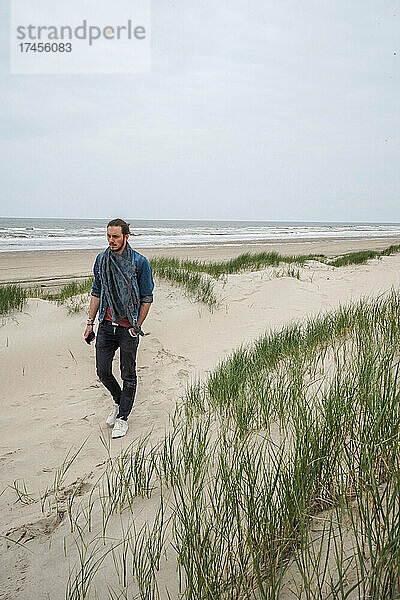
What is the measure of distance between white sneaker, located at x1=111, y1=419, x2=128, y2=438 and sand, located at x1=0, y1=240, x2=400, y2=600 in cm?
6

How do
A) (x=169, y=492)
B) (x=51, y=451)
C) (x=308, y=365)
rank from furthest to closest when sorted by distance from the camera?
1. (x=308, y=365)
2. (x=51, y=451)
3. (x=169, y=492)

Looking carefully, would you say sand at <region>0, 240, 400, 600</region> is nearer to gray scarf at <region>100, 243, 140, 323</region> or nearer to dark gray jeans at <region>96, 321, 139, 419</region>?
dark gray jeans at <region>96, 321, 139, 419</region>

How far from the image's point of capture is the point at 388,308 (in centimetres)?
614

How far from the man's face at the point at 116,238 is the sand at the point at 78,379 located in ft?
5.21

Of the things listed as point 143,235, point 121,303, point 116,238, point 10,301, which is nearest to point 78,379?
point 121,303

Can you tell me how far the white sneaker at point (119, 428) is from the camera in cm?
424

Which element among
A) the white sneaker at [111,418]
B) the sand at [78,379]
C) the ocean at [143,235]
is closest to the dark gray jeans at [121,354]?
the white sneaker at [111,418]

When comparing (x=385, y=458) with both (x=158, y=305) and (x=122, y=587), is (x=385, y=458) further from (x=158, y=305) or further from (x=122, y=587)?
(x=158, y=305)

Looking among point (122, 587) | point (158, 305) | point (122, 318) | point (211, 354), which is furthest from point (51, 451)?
point (158, 305)

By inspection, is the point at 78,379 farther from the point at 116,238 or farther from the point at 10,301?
the point at 116,238

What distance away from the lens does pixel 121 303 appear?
4184 millimetres

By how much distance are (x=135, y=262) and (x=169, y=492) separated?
2.03 metres

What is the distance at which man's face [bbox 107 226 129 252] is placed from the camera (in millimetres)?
4059

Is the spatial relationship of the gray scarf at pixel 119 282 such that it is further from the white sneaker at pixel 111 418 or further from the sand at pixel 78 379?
the sand at pixel 78 379
